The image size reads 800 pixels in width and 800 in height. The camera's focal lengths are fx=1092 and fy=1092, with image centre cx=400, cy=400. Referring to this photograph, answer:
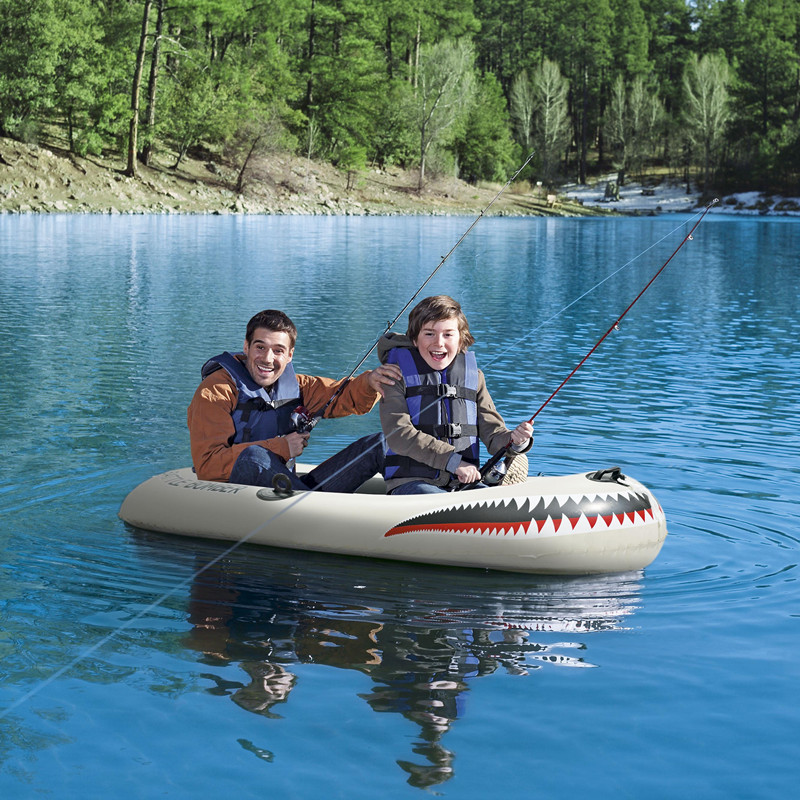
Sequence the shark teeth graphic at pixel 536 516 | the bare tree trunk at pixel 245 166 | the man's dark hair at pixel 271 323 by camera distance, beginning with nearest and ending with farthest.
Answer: the shark teeth graphic at pixel 536 516
the man's dark hair at pixel 271 323
the bare tree trunk at pixel 245 166

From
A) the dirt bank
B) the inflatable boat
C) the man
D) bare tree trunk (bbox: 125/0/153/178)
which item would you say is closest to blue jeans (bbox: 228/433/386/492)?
the man

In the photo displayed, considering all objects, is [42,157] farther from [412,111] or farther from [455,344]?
[455,344]

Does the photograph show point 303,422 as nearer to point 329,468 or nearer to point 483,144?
point 329,468

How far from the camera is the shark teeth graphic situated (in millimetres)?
5262

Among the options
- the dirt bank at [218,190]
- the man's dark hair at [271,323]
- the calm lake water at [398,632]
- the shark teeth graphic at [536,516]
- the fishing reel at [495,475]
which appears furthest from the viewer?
the dirt bank at [218,190]

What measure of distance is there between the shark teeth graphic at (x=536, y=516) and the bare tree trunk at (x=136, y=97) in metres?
40.5

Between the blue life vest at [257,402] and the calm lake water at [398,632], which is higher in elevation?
the blue life vest at [257,402]

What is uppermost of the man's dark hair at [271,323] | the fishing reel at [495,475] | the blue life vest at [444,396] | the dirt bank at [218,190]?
the dirt bank at [218,190]

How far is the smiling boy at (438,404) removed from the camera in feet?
17.7

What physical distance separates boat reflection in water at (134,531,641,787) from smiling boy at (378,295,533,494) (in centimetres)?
56

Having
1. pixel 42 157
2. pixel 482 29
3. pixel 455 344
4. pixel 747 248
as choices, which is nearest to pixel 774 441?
pixel 455 344

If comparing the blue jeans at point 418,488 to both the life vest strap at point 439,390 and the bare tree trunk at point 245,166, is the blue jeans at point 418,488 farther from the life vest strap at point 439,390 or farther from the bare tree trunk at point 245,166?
the bare tree trunk at point 245,166

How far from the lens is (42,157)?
41.7m

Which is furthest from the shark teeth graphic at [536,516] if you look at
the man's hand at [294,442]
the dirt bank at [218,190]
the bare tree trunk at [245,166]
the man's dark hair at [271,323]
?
the bare tree trunk at [245,166]
